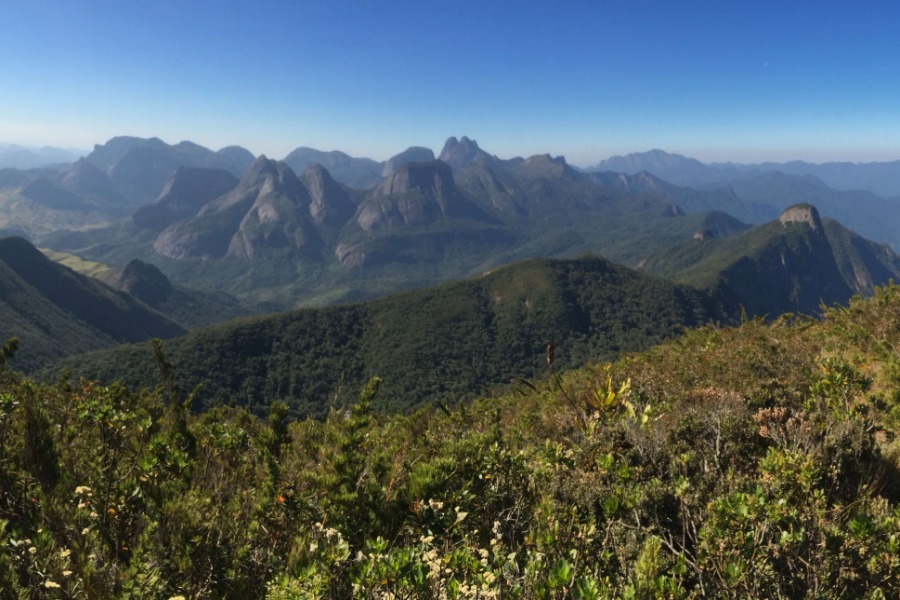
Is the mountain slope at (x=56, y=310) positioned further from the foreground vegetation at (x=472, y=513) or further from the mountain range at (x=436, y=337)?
the foreground vegetation at (x=472, y=513)

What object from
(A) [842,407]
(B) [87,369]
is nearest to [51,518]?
(A) [842,407]

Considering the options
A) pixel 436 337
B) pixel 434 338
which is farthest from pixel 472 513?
pixel 436 337

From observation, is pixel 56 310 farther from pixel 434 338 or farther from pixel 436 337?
pixel 436 337

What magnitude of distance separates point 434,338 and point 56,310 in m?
142

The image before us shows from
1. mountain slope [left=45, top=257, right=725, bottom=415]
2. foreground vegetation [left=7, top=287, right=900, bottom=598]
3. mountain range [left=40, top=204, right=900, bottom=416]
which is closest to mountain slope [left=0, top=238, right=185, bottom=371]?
mountain range [left=40, top=204, right=900, bottom=416]

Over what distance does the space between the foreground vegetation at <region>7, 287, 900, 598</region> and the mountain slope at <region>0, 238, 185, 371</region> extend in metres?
158

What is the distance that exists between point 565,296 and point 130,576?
559 feet

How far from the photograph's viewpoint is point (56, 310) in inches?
6378

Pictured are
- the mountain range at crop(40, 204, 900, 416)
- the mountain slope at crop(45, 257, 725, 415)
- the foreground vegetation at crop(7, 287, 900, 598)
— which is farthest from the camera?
the mountain slope at crop(45, 257, 725, 415)

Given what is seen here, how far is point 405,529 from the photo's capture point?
15.6 feet

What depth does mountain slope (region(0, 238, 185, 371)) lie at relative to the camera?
134375 millimetres

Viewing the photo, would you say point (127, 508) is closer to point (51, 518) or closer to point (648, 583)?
point (51, 518)

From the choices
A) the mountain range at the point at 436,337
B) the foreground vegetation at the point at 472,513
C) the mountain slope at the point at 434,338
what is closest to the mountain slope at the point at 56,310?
the mountain range at the point at 436,337

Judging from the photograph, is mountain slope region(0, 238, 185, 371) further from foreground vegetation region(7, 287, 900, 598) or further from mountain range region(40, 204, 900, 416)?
foreground vegetation region(7, 287, 900, 598)
